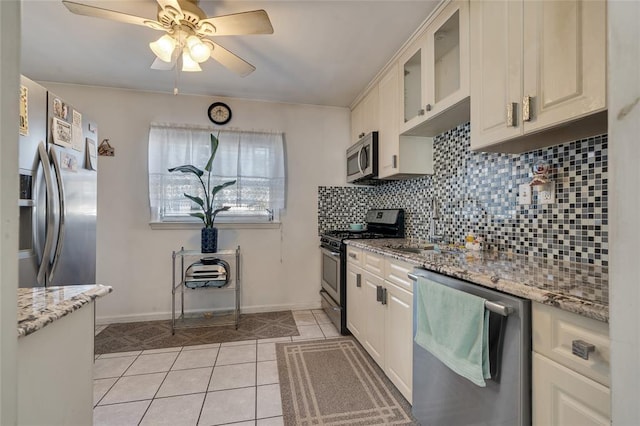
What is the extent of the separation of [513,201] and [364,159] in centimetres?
142

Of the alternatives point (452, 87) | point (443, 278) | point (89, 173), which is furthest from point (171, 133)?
point (443, 278)

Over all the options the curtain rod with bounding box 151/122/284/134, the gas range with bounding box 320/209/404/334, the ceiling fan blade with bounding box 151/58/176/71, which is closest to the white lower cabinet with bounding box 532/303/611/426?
the gas range with bounding box 320/209/404/334

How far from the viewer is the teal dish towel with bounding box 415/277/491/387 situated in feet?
3.36

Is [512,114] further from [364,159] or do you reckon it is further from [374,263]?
[364,159]

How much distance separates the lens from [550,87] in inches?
42.9

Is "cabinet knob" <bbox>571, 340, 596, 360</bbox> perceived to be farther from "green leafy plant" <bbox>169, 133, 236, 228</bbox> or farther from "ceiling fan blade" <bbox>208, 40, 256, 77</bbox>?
"green leafy plant" <bbox>169, 133, 236, 228</bbox>

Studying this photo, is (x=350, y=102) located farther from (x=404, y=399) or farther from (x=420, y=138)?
(x=404, y=399)

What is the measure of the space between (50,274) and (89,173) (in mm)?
717

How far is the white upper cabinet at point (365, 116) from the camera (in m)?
2.70

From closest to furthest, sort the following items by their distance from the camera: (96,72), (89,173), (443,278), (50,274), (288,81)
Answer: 1. (443,278)
2. (50,274)
3. (89,173)
4. (96,72)
5. (288,81)

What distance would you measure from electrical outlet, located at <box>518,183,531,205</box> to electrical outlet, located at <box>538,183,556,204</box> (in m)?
0.06

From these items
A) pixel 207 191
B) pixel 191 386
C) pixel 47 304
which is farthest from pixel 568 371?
pixel 207 191

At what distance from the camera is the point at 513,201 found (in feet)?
5.20

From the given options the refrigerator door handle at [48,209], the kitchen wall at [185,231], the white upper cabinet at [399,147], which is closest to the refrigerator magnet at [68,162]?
the refrigerator door handle at [48,209]
